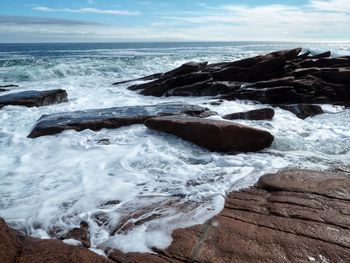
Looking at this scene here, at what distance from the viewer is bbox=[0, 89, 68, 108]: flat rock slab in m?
9.89

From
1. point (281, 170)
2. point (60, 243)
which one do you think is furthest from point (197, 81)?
point (60, 243)

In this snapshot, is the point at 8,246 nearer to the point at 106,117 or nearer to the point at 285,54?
the point at 106,117

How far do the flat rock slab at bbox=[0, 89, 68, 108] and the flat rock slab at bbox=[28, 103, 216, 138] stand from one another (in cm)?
270

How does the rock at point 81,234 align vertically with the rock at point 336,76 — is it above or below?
below

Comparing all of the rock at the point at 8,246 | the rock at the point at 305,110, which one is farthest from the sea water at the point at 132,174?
the rock at the point at 8,246

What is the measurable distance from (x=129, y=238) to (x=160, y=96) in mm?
9456

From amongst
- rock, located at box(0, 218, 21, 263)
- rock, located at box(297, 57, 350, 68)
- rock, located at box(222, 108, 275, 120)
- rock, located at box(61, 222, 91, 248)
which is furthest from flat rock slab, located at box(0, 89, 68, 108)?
rock, located at box(297, 57, 350, 68)

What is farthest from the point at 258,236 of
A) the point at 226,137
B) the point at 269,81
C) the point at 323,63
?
the point at 323,63

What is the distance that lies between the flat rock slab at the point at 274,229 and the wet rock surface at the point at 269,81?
6.52 m

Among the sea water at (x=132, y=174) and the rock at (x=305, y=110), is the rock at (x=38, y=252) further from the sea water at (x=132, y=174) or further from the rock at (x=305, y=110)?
the rock at (x=305, y=110)

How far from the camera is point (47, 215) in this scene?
11.5 ft

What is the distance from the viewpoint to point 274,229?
118 inches

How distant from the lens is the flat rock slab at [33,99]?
9.89 m

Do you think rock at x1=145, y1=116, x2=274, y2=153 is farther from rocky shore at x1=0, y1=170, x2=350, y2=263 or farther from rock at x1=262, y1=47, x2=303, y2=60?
rock at x1=262, y1=47, x2=303, y2=60
